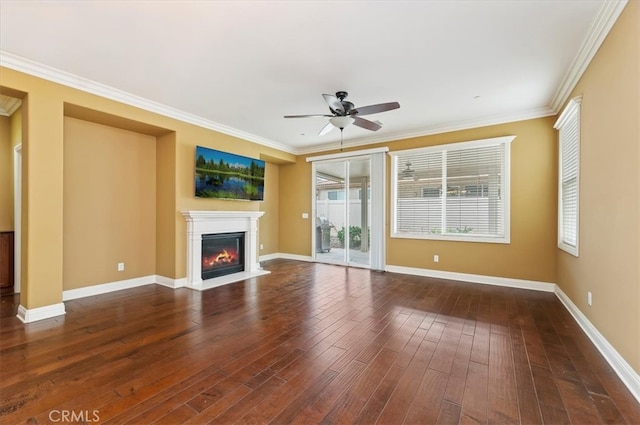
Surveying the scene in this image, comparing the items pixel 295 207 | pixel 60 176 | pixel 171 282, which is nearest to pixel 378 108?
pixel 60 176

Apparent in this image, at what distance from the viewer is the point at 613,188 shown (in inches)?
94.2

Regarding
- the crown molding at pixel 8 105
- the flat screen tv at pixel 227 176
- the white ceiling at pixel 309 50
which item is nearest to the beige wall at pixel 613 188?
the white ceiling at pixel 309 50

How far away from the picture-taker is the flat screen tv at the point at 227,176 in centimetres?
499

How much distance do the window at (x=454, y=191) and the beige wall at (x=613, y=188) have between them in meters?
1.73

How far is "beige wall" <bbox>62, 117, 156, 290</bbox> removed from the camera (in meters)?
4.08

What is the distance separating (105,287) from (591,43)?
6709mm

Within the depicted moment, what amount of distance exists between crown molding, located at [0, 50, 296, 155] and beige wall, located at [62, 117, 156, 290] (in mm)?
741

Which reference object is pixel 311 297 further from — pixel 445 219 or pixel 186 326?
pixel 445 219

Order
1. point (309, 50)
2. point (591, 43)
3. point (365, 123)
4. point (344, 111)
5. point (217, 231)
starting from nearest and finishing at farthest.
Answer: point (591, 43), point (309, 50), point (344, 111), point (365, 123), point (217, 231)

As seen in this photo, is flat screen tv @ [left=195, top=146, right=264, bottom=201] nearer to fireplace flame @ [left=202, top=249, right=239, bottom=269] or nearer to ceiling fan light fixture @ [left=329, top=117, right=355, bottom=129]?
fireplace flame @ [left=202, top=249, right=239, bottom=269]

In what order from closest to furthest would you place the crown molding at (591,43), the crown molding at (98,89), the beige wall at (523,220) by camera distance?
the crown molding at (591,43)
the crown molding at (98,89)
the beige wall at (523,220)

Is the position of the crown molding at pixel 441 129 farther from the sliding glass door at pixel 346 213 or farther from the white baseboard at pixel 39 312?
the white baseboard at pixel 39 312

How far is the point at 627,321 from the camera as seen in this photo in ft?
7.01

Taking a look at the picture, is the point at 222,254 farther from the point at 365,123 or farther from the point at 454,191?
the point at 454,191
